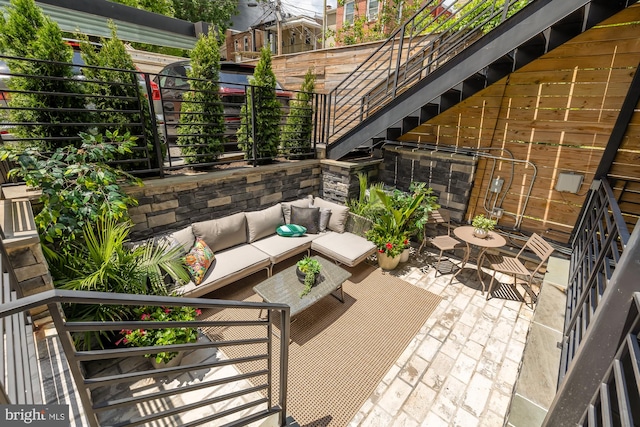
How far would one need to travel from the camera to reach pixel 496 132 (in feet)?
13.9

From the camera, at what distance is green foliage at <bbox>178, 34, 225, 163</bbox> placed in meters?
3.57

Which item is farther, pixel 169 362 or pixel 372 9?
pixel 372 9

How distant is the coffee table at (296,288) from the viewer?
3.05 metres

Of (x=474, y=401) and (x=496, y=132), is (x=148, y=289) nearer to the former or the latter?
(x=474, y=401)

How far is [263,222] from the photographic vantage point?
4281 mm

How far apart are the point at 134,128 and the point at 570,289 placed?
16.9 ft

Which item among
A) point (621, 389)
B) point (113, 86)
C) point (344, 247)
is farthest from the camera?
point (344, 247)

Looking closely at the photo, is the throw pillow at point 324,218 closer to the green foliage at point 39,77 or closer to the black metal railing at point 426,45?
the black metal railing at point 426,45

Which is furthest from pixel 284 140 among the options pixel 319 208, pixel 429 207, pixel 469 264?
pixel 469 264

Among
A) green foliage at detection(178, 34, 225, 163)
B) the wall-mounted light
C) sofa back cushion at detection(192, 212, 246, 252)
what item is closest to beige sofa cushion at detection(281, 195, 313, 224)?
sofa back cushion at detection(192, 212, 246, 252)

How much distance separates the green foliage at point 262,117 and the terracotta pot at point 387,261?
7.95ft

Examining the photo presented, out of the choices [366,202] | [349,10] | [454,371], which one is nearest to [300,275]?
[454,371]

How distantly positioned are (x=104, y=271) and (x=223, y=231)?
1547mm

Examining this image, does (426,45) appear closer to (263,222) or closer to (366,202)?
(366,202)
